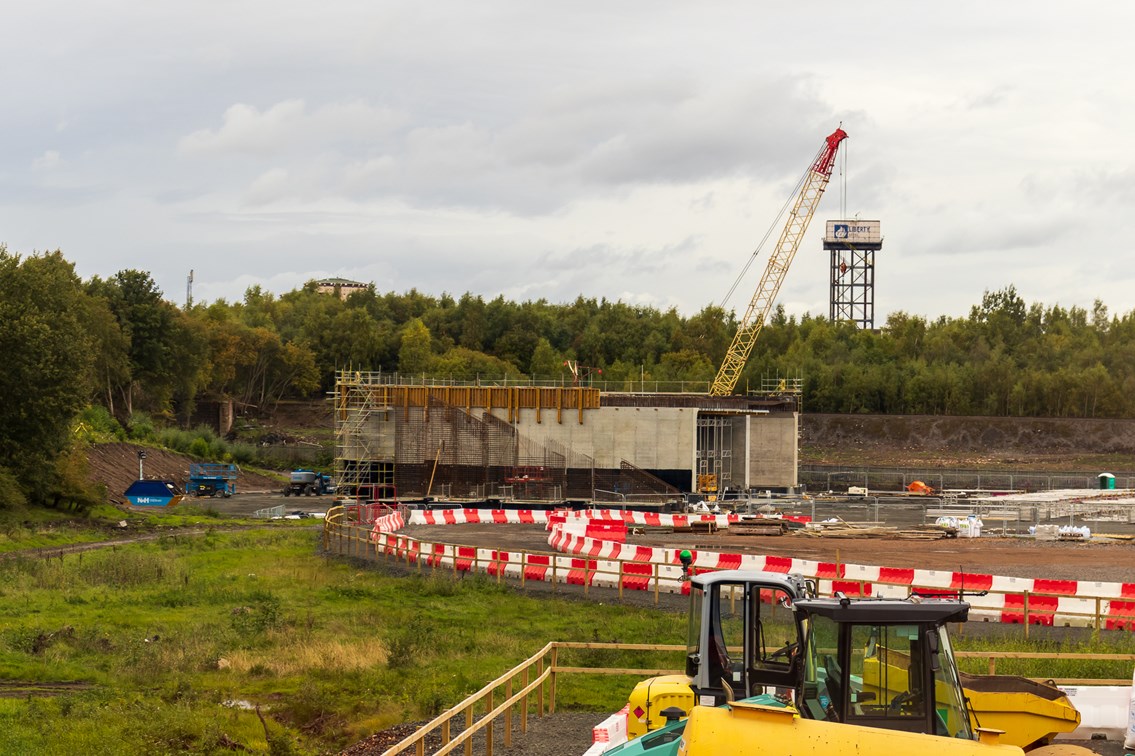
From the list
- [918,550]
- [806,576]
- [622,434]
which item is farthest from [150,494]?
[806,576]

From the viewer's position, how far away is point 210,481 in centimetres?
8394

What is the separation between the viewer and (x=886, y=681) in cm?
1083

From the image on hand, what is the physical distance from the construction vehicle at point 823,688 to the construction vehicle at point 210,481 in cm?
7400

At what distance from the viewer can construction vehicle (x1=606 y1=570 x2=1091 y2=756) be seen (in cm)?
1001

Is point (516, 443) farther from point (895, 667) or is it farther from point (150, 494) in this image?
point (895, 667)

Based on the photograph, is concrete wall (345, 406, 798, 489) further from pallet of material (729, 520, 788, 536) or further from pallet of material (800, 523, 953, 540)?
pallet of material (800, 523, 953, 540)

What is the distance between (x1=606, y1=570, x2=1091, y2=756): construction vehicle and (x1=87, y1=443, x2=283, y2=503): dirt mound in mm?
62930

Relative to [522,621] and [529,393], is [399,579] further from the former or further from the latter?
[529,393]

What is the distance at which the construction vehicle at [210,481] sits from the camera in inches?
3290

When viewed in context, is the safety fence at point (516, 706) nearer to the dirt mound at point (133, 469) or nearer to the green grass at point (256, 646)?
the green grass at point (256, 646)

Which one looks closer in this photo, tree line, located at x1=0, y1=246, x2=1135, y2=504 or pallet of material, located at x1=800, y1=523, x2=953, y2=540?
pallet of material, located at x1=800, y1=523, x2=953, y2=540

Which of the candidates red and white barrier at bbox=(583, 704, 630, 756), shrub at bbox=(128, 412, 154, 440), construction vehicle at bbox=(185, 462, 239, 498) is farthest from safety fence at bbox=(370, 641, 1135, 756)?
shrub at bbox=(128, 412, 154, 440)

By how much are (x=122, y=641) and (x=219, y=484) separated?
59.8 meters

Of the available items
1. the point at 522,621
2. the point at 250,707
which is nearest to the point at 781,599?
the point at 250,707
